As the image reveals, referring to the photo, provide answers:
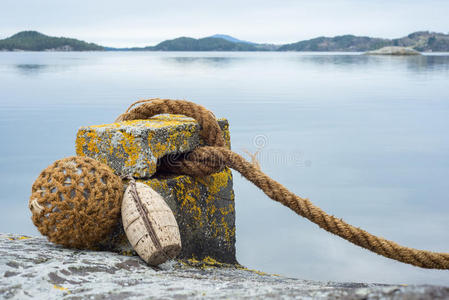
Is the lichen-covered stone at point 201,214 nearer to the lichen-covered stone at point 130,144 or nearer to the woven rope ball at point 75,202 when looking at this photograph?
the lichen-covered stone at point 130,144

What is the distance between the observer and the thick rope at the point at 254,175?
2584mm

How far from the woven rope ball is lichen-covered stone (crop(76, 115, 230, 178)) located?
26 cm

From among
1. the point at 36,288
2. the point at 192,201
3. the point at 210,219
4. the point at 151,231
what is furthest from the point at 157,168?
the point at 36,288

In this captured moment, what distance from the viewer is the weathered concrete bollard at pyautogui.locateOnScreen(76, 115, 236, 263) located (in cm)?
280

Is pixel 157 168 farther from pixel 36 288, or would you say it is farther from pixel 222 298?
pixel 222 298

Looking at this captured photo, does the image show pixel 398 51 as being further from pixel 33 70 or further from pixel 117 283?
pixel 117 283

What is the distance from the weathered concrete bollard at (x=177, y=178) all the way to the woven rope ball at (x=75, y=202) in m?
0.24

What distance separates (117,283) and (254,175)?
1.30 meters

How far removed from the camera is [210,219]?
330 centimetres

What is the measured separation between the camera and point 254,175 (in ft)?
9.91

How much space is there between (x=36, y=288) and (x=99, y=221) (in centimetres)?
68

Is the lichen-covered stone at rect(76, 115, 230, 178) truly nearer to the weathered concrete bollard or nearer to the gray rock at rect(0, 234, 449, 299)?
the weathered concrete bollard

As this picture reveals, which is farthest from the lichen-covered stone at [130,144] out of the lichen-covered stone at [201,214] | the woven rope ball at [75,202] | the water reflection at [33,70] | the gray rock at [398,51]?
the gray rock at [398,51]

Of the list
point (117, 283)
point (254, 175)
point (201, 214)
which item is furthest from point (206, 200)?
point (117, 283)
